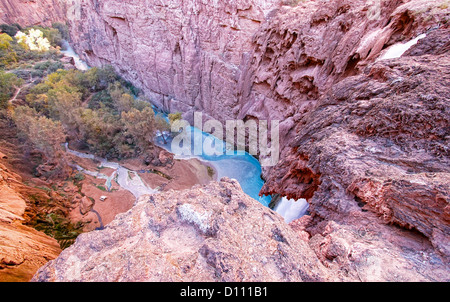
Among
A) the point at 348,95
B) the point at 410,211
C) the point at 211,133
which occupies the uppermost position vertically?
the point at 348,95

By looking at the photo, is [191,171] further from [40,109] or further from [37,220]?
[40,109]

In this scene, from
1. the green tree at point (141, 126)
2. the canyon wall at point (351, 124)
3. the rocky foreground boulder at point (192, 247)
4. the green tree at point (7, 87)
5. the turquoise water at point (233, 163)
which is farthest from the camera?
the green tree at point (7, 87)

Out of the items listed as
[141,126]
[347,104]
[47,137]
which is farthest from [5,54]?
[347,104]

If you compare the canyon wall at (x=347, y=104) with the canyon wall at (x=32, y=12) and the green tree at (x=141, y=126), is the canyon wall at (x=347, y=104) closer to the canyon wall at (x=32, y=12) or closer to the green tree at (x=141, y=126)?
the green tree at (x=141, y=126)

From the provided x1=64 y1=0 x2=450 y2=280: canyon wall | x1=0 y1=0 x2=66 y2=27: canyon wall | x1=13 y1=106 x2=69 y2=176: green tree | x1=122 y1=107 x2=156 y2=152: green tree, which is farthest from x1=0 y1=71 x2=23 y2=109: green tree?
x1=0 y1=0 x2=66 y2=27: canyon wall

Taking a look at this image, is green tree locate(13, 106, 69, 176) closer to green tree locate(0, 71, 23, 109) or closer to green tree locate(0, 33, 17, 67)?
green tree locate(0, 71, 23, 109)

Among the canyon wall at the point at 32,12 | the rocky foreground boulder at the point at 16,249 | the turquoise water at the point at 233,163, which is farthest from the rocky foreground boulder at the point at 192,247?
the canyon wall at the point at 32,12

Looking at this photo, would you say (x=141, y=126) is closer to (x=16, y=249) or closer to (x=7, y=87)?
(x=16, y=249)
